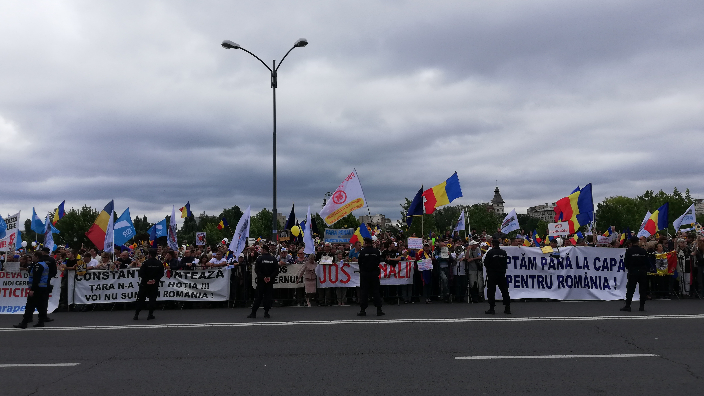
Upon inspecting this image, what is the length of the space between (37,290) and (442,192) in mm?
12125

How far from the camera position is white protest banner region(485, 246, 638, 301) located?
16.2m

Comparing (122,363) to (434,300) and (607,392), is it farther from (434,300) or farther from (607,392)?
(434,300)

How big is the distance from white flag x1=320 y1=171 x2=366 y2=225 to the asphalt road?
4.55 m

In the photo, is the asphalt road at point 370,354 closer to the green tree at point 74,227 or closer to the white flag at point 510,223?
the white flag at point 510,223

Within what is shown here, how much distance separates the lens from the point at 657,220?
22.6 metres

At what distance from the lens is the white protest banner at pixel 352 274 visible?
16.4 meters

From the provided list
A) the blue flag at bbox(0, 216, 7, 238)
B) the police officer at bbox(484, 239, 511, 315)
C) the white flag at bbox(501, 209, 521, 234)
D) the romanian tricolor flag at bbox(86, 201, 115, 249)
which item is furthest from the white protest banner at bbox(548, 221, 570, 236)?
the blue flag at bbox(0, 216, 7, 238)

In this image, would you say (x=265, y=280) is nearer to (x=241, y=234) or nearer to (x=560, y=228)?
(x=241, y=234)

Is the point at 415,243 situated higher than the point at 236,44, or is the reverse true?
the point at 236,44

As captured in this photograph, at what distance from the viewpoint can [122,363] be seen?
26.4 ft

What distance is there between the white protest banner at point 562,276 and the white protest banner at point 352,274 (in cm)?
271

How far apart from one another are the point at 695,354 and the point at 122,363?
7.76 meters

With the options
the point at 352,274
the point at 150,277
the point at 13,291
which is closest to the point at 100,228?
the point at 13,291

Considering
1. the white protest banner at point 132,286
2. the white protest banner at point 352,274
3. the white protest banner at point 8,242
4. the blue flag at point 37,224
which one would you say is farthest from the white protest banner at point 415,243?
the blue flag at point 37,224
